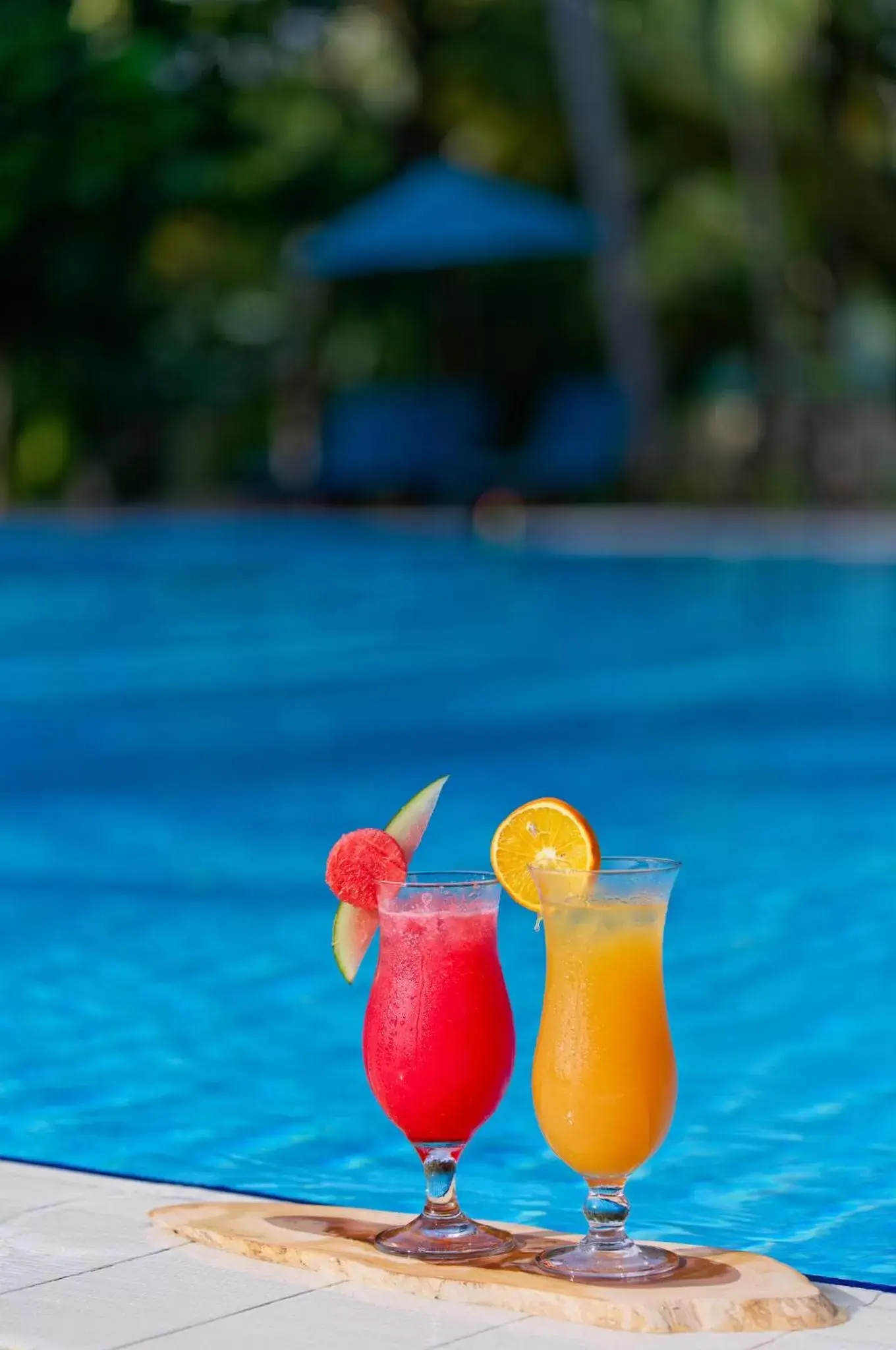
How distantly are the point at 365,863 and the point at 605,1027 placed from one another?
1.22 feet

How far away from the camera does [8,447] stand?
25.2 metres

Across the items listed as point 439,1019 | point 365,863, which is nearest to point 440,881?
point 365,863

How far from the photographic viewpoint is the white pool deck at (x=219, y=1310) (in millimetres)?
2445

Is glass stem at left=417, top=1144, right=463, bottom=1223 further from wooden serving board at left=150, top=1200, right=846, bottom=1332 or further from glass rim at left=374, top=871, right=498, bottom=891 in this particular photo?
glass rim at left=374, top=871, right=498, bottom=891

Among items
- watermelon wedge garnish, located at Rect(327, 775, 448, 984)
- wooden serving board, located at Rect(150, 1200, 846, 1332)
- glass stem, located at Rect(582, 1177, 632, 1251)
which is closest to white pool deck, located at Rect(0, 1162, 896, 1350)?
wooden serving board, located at Rect(150, 1200, 846, 1332)

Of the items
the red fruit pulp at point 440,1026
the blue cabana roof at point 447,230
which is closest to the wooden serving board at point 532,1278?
the red fruit pulp at point 440,1026

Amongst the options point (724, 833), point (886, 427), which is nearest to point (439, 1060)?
point (724, 833)

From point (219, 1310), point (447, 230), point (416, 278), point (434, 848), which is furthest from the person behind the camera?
point (416, 278)

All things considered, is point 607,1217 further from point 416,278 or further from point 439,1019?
point 416,278

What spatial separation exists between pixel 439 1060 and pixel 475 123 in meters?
25.9

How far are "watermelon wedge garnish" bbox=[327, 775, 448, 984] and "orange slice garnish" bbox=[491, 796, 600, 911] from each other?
4.0 inches

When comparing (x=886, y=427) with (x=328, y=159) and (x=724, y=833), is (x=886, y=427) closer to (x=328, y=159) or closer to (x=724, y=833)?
(x=328, y=159)

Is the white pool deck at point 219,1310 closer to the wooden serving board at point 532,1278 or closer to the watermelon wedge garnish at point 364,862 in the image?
the wooden serving board at point 532,1278

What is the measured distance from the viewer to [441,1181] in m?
2.79
